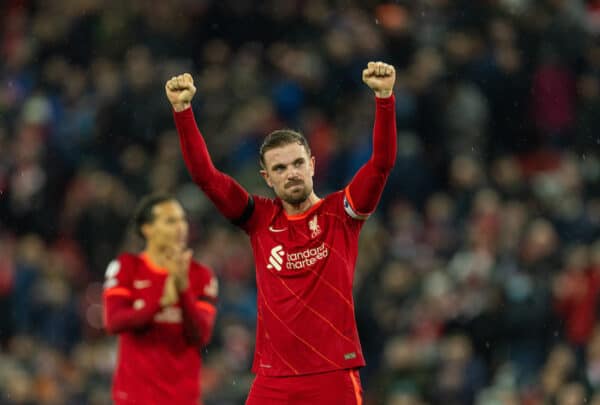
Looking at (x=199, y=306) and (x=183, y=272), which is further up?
(x=183, y=272)

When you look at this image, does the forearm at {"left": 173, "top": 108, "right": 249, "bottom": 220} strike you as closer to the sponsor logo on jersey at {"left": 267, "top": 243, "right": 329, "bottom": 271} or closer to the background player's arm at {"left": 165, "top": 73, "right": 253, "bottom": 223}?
the background player's arm at {"left": 165, "top": 73, "right": 253, "bottom": 223}

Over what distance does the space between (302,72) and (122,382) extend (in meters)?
6.54

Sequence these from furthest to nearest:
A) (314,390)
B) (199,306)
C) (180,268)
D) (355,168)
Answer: (355,168) < (199,306) < (180,268) < (314,390)

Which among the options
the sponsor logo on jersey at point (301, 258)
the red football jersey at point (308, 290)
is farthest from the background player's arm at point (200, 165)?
the sponsor logo on jersey at point (301, 258)

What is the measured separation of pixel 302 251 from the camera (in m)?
5.66

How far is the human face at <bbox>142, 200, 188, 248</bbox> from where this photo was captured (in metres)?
7.72

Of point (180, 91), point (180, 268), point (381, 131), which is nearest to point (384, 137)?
point (381, 131)

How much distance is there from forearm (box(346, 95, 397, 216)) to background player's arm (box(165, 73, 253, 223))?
0.56 metres

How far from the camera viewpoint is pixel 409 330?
10.7m

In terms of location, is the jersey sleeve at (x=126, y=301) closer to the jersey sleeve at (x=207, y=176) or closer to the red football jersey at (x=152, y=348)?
the red football jersey at (x=152, y=348)

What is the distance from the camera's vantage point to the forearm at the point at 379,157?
18.1 feet

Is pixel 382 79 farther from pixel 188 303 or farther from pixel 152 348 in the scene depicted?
pixel 152 348

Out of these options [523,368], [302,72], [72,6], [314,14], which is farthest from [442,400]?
[72,6]

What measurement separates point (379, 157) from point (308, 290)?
662mm
